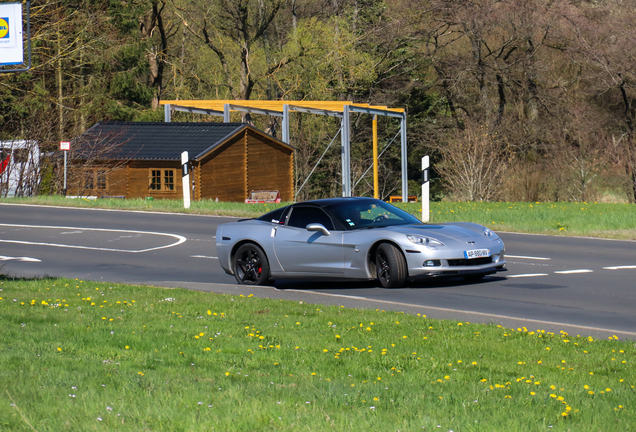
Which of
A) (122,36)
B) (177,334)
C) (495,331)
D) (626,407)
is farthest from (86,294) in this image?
(122,36)

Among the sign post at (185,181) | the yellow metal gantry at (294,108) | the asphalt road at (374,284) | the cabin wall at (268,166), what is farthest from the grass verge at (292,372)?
the cabin wall at (268,166)

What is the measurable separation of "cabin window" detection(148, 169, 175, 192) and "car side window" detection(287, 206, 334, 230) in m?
30.4

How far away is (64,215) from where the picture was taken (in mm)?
26094

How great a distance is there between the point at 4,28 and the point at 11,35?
0.83 ft

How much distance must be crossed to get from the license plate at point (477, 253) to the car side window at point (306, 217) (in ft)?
7.39

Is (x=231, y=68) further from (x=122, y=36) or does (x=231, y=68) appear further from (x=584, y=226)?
(x=584, y=226)

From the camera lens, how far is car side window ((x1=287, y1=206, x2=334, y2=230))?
13428 millimetres

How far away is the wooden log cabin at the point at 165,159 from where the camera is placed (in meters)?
41.8

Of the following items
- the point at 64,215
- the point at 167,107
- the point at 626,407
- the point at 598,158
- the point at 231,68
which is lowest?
the point at 626,407

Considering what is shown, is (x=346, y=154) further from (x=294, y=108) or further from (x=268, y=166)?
(x=268, y=166)

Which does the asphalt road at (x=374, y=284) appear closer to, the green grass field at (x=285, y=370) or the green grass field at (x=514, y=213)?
the green grass field at (x=285, y=370)

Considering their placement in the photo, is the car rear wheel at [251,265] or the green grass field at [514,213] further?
the green grass field at [514,213]

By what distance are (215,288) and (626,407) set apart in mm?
7846

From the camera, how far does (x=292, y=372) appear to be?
21.4ft
